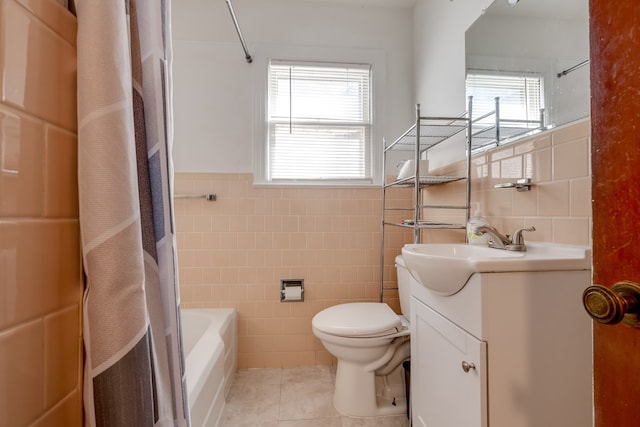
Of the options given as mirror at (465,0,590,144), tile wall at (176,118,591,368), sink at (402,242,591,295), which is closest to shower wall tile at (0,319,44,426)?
sink at (402,242,591,295)

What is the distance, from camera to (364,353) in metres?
1.37

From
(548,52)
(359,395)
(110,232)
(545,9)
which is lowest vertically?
(359,395)

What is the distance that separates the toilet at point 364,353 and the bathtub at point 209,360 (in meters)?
0.50

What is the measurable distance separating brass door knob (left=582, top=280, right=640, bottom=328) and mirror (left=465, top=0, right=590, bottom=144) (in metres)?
0.77

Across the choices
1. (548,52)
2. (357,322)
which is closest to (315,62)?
(548,52)

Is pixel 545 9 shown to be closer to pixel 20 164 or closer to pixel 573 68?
pixel 573 68

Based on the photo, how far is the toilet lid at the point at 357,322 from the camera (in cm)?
133

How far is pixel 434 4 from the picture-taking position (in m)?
1.69

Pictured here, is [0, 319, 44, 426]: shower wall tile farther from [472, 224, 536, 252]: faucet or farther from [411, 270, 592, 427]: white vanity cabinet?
[472, 224, 536, 252]: faucet

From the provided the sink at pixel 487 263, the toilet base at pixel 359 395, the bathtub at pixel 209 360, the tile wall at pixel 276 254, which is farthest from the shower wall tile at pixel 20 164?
the tile wall at pixel 276 254

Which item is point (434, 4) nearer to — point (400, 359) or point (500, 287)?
point (500, 287)

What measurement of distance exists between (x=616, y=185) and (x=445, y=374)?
0.77 m

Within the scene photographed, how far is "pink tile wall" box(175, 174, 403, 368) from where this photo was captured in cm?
184

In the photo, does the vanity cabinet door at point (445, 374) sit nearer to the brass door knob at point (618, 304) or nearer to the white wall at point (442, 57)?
the brass door knob at point (618, 304)
